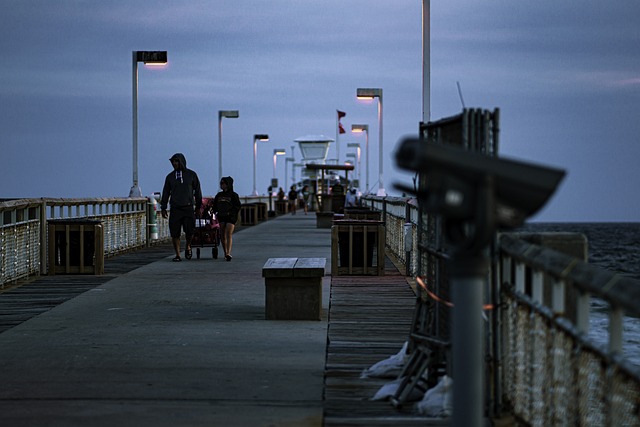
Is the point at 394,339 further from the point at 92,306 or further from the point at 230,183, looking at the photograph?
the point at 230,183

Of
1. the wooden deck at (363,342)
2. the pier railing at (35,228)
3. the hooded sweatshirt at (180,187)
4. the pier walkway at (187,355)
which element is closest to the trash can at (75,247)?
the pier railing at (35,228)

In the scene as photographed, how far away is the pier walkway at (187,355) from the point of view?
668cm

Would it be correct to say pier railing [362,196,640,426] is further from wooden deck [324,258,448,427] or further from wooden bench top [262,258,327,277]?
wooden bench top [262,258,327,277]

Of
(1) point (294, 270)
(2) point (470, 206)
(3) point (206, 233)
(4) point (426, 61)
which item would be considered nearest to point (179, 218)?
(3) point (206, 233)

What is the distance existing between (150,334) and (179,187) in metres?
9.59

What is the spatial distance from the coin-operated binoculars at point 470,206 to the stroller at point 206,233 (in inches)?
673

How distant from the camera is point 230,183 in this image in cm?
2108

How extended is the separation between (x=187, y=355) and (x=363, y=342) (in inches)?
65.3

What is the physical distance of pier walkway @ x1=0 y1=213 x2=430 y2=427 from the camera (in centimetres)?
668

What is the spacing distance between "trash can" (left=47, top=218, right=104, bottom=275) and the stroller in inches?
147

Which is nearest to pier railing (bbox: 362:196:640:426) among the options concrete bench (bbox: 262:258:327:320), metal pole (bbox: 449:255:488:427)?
metal pole (bbox: 449:255:488:427)

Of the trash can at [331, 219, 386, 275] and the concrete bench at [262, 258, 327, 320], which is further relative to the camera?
the trash can at [331, 219, 386, 275]

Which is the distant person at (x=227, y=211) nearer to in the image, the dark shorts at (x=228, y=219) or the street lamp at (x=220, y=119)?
the dark shorts at (x=228, y=219)

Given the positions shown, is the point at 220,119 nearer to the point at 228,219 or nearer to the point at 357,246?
the point at 228,219
